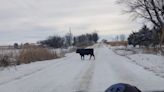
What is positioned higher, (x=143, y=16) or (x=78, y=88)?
(x=143, y=16)

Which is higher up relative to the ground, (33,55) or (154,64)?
(33,55)

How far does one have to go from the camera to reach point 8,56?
29312 millimetres

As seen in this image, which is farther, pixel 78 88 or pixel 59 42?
pixel 59 42

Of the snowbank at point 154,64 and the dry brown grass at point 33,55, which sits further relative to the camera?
the dry brown grass at point 33,55

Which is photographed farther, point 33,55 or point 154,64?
point 33,55

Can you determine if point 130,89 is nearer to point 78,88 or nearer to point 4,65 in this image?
point 78,88

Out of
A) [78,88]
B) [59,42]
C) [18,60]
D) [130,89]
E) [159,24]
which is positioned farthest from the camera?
[59,42]

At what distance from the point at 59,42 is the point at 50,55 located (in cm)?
6372

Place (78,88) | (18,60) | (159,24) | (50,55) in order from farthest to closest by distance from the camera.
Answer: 1. (159,24)
2. (50,55)
3. (18,60)
4. (78,88)

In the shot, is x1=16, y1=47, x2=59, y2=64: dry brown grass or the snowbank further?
x1=16, y1=47, x2=59, y2=64: dry brown grass

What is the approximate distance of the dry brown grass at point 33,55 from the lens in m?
34.7

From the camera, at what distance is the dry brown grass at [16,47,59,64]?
34.7m

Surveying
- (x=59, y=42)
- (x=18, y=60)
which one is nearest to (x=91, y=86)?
(x=18, y=60)

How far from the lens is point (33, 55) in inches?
1489
